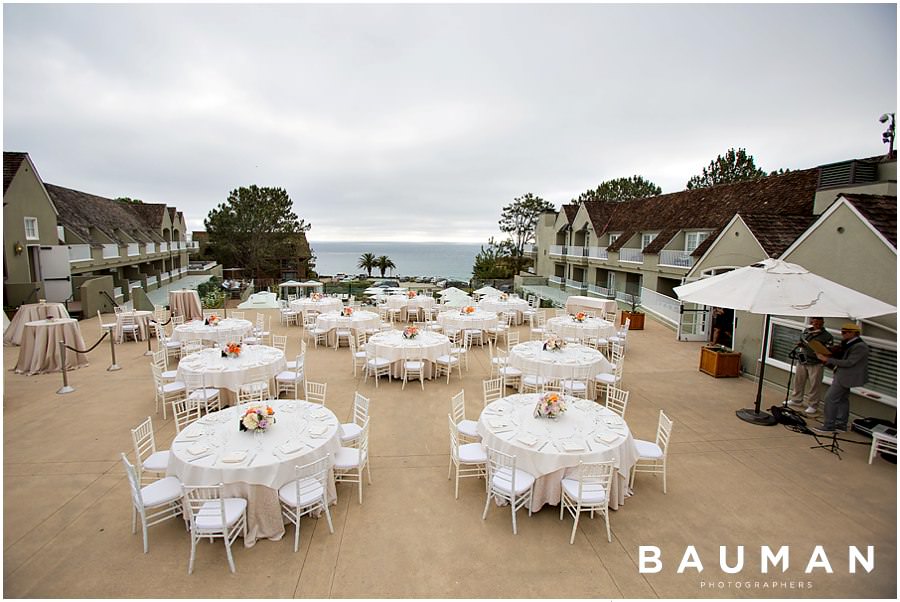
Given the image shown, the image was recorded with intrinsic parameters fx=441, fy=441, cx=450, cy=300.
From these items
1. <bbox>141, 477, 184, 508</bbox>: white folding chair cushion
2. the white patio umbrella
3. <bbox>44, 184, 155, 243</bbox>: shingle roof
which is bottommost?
<bbox>141, 477, 184, 508</bbox>: white folding chair cushion

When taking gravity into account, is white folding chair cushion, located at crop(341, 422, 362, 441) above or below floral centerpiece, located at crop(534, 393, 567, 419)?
below

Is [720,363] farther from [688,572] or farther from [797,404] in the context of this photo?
[688,572]

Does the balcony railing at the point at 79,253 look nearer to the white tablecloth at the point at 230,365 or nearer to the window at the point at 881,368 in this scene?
the white tablecloth at the point at 230,365

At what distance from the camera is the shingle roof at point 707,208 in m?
20.4

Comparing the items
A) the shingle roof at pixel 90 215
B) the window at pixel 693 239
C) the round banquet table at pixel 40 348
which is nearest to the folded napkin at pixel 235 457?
the round banquet table at pixel 40 348

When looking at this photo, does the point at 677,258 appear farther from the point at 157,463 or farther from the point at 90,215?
the point at 90,215

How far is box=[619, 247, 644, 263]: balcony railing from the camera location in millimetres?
28484

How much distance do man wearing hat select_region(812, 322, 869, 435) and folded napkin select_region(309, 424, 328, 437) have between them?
9518 mm

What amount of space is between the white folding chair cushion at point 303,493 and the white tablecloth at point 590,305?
15.6 m

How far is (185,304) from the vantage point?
58.2ft

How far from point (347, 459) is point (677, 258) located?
2371 cm

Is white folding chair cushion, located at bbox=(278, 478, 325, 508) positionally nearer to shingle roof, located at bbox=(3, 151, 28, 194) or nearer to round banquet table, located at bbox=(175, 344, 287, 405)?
round banquet table, located at bbox=(175, 344, 287, 405)

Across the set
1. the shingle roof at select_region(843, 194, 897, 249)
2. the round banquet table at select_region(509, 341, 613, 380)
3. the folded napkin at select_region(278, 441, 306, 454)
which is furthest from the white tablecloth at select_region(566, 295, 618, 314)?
the folded napkin at select_region(278, 441, 306, 454)

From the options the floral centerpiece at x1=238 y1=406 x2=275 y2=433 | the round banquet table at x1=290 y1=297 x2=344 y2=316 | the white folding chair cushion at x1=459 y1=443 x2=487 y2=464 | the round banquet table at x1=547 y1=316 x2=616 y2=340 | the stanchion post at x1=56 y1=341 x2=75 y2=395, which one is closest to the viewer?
the floral centerpiece at x1=238 y1=406 x2=275 y2=433
